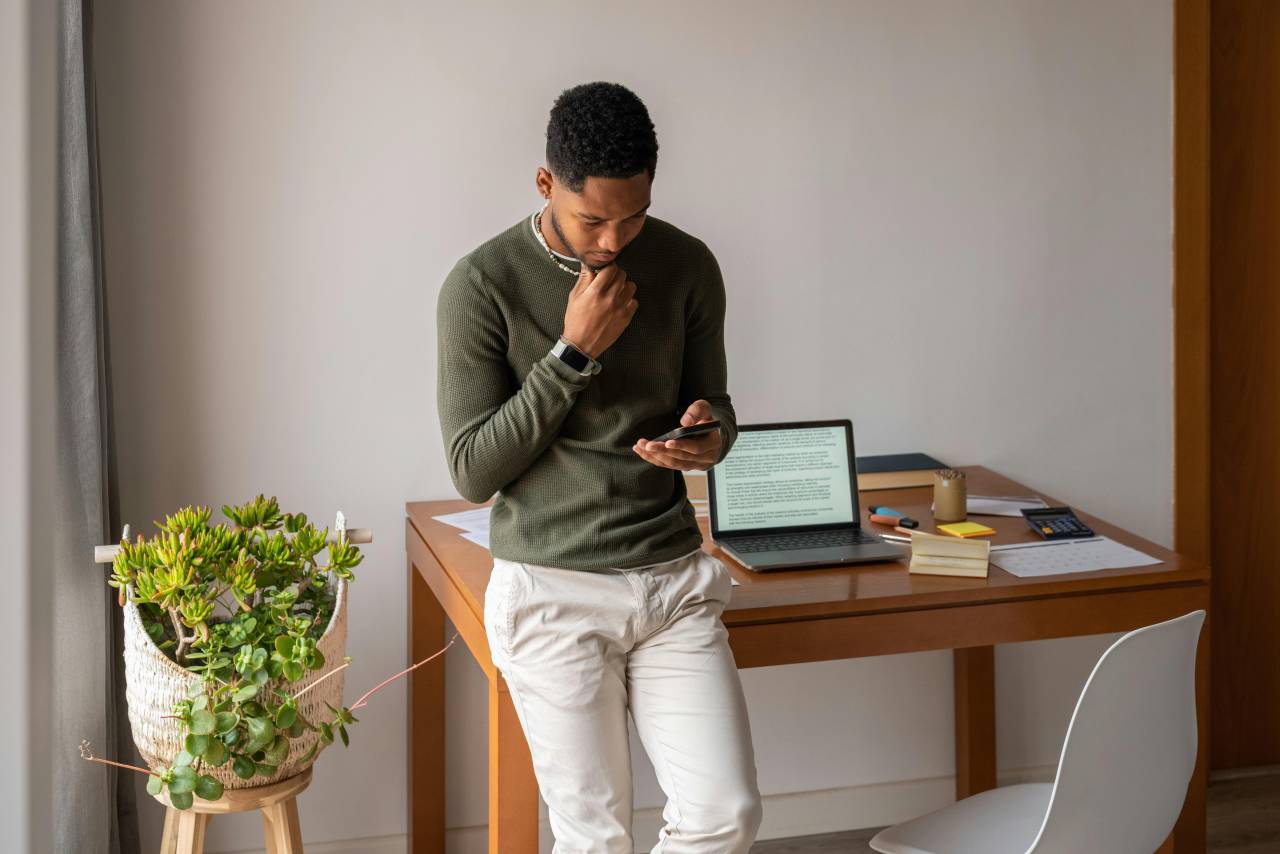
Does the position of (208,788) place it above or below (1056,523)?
below

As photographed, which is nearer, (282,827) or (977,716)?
(282,827)

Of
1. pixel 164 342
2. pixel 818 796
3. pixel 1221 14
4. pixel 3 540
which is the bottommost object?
pixel 818 796

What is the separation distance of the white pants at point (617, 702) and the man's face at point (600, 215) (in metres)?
0.40

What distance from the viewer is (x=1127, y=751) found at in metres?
1.61

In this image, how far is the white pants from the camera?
5.08 feet

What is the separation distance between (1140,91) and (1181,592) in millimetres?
1275

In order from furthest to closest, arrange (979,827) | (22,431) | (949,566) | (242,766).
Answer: (949,566) < (979,827) < (242,766) < (22,431)

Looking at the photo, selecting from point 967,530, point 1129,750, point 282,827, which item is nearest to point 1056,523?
point 967,530

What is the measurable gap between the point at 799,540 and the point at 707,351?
62cm

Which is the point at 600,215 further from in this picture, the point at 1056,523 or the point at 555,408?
the point at 1056,523

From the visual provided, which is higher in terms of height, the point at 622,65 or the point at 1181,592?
the point at 622,65

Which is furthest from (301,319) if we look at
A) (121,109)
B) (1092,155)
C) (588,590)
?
(1092,155)

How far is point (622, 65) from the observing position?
2.53 meters

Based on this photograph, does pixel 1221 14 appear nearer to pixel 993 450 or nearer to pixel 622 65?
pixel 993 450
